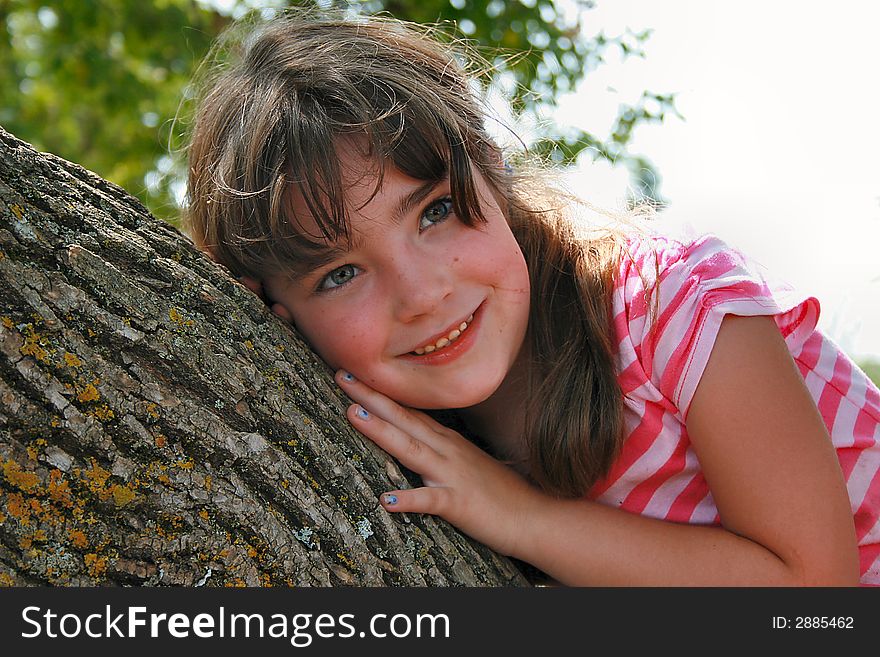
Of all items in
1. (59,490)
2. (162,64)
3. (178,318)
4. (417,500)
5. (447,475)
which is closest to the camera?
(59,490)

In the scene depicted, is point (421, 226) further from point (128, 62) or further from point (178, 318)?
point (128, 62)

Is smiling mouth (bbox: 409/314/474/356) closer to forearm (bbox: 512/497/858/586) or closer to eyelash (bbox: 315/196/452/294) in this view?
eyelash (bbox: 315/196/452/294)

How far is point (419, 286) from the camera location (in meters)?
1.80

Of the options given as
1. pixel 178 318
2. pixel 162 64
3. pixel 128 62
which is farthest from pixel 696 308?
pixel 128 62

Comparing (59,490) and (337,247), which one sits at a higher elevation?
(337,247)

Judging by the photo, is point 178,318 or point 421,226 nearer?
point 178,318

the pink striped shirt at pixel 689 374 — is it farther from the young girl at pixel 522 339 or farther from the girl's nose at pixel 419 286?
the girl's nose at pixel 419 286

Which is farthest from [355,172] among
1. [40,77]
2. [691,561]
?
[40,77]

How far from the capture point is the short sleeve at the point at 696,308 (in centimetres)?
181

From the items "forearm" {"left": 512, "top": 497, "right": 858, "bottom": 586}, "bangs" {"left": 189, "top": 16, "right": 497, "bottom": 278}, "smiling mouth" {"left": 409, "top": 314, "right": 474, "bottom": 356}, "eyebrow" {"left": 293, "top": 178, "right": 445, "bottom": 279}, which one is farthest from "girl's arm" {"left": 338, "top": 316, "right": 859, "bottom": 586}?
"bangs" {"left": 189, "top": 16, "right": 497, "bottom": 278}

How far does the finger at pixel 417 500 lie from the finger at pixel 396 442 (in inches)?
2.7

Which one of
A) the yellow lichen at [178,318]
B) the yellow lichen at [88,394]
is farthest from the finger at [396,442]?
the yellow lichen at [88,394]

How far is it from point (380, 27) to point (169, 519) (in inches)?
53.6

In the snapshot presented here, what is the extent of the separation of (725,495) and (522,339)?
59 cm
